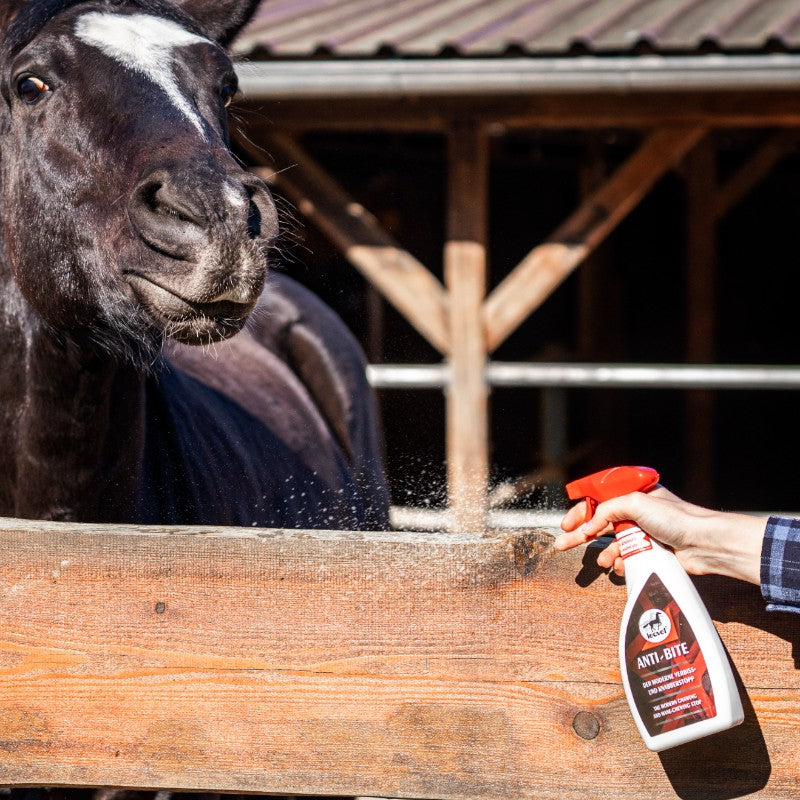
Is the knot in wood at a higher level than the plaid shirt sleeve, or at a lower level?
lower

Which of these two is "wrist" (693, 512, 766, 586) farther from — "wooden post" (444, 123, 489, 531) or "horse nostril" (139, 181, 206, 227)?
"wooden post" (444, 123, 489, 531)

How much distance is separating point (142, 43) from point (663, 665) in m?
1.60

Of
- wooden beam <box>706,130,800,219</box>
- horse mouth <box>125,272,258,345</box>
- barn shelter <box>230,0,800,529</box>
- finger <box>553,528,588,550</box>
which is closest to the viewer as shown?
finger <box>553,528,588,550</box>

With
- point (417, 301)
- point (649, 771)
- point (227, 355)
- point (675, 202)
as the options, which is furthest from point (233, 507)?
point (675, 202)

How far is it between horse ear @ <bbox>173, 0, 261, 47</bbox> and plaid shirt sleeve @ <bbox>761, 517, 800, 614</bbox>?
205cm

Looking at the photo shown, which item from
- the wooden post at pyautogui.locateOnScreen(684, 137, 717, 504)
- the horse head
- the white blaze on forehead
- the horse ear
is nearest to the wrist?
the horse head

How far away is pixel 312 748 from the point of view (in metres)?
1.31

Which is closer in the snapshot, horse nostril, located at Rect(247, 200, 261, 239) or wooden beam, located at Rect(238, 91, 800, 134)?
horse nostril, located at Rect(247, 200, 261, 239)

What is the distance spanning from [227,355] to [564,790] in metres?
2.55

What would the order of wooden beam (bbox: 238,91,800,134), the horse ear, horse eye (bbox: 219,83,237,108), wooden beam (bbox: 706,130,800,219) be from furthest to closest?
wooden beam (bbox: 706,130,800,219) < wooden beam (bbox: 238,91,800,134) < the horse ear < horse eye (bbox: 219,83,237,108)

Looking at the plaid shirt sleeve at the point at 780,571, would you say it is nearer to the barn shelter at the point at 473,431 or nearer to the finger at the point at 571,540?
the barn shelter at the point at 473,431

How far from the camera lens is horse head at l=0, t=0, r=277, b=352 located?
1752 millimetres

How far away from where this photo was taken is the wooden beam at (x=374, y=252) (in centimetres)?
524

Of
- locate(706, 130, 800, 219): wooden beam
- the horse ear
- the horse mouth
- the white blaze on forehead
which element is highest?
the horse ear
